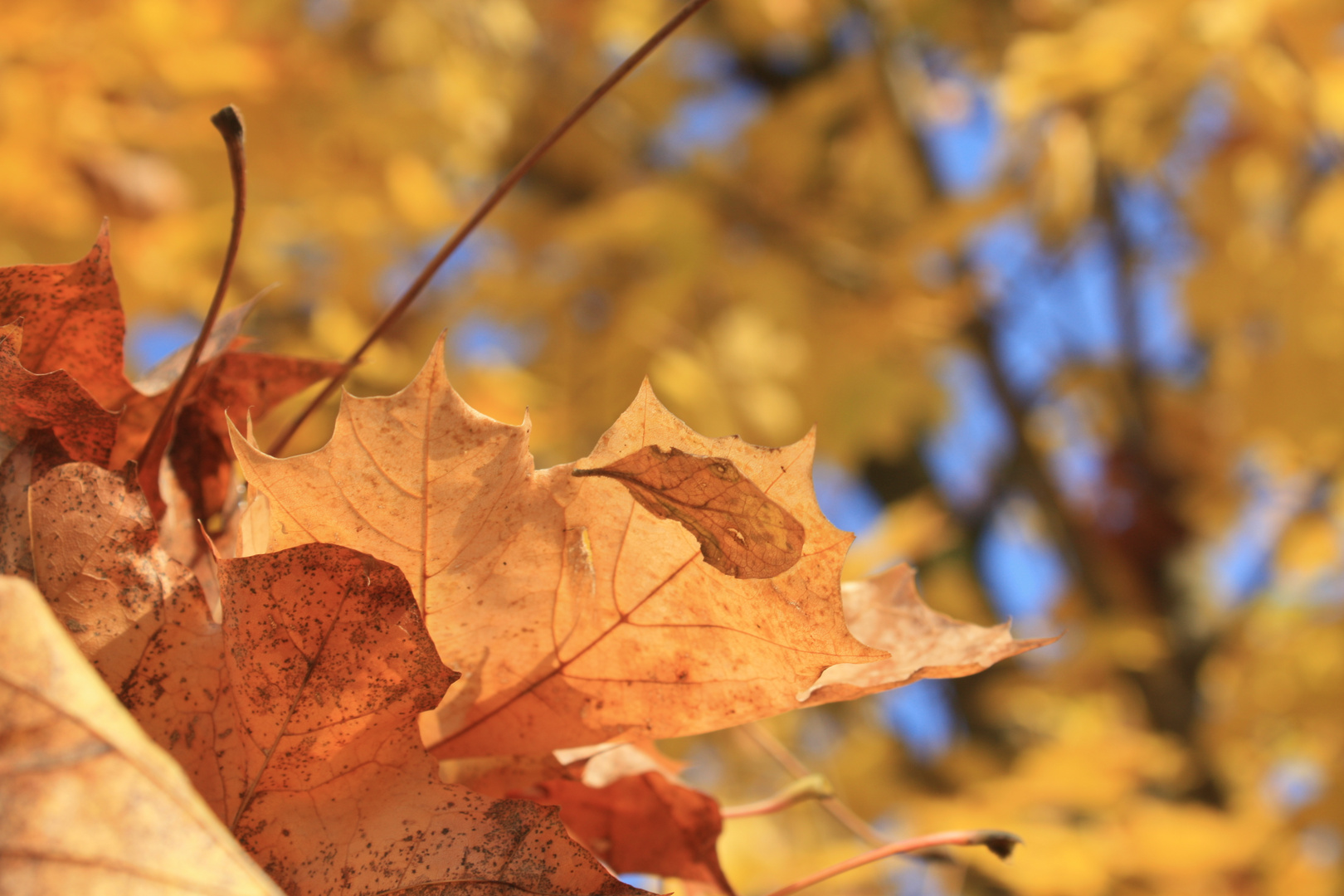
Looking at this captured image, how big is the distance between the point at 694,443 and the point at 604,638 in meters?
0.06

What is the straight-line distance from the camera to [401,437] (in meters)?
0.20

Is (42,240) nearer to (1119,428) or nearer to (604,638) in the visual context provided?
(604,638)

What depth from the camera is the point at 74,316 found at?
0.25 m

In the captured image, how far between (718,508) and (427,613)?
8 centimetres

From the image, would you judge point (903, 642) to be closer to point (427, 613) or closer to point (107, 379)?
point (427, 613)

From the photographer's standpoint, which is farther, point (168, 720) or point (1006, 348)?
point (1006, 348)

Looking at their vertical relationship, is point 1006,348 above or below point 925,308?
above

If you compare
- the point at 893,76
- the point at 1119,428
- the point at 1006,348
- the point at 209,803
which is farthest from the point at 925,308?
the point at 209,803

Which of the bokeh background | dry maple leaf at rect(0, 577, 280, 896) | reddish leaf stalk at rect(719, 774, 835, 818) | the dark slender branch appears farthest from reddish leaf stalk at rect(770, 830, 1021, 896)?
the dark slender branch

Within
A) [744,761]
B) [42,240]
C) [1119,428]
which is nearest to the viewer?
[42,240]

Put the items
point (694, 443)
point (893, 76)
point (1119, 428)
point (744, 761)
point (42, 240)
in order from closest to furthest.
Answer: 1. point (694, 443)
2. point (42, 240)
3. point (893, 76)
4. point (1119, 428)
5. point (744, 761)

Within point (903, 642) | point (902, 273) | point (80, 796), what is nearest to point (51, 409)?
point (80, 796)

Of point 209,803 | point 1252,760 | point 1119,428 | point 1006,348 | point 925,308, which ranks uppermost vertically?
point 1119,428

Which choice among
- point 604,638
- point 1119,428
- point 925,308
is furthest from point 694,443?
point 1119,428
